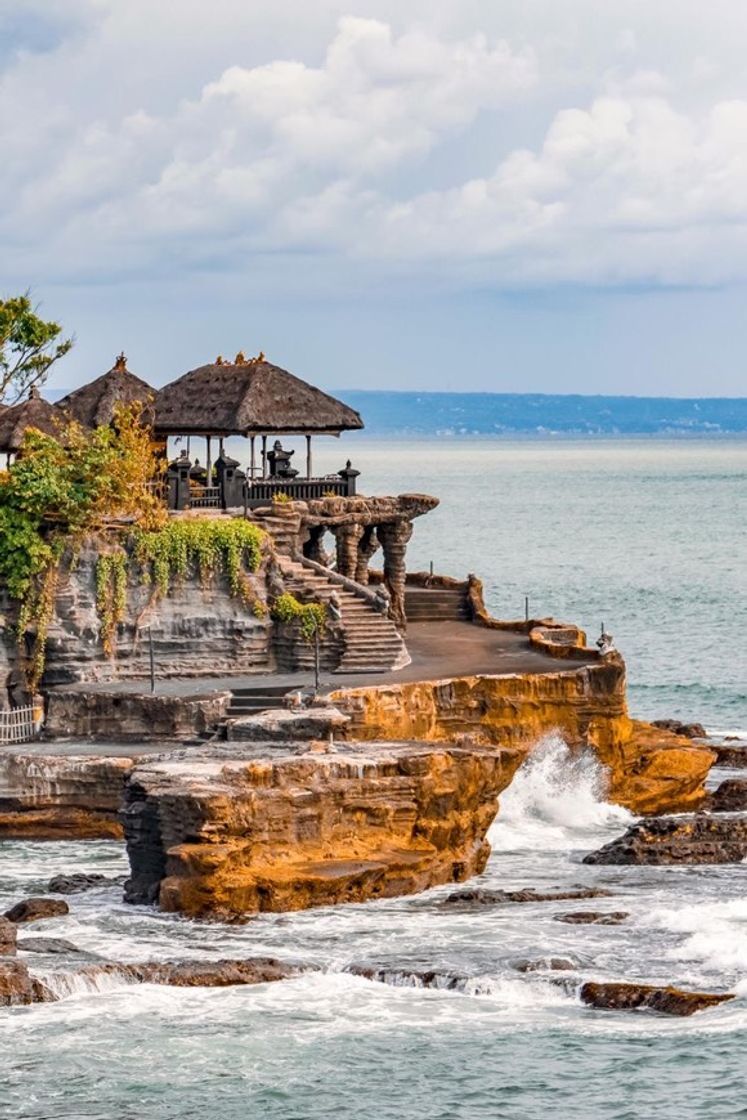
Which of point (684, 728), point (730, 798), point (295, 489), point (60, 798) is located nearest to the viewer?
point (60, 798)

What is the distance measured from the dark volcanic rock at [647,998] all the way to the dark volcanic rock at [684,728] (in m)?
24.6

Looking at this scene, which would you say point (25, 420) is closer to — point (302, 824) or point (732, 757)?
point (302, 824)

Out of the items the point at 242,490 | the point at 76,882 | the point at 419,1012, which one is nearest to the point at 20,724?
the point at 76,882

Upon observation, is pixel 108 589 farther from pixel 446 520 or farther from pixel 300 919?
pixel 446 520

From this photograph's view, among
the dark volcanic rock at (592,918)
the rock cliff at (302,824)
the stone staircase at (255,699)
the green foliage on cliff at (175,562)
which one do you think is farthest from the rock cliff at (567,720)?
the dark volcanic rock at (592,918)

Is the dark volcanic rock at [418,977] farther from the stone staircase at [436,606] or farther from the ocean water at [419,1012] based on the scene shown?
the stone staircase at [436,606]

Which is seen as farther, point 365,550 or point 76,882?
point 365,550

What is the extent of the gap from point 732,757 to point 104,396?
58.5 ft

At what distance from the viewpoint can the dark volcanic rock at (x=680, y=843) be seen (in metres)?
45.1

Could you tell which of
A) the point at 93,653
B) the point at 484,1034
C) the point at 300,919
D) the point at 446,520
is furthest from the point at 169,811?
the point at 446,520

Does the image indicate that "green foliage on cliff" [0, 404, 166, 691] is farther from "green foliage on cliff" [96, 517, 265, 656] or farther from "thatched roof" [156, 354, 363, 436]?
"thatched roof" [156, 354, 363, 436]

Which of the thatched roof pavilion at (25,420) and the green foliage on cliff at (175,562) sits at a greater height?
the thatched roof pavilion at (25,420)

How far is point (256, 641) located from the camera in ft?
175

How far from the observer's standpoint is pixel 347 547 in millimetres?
59312
